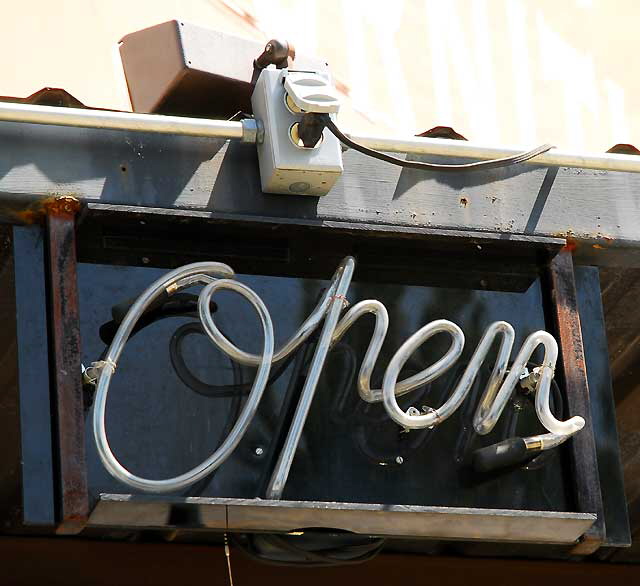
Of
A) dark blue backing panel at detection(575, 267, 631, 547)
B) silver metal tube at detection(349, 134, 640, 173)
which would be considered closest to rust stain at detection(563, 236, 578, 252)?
dark blue backing panel at detection(575, 267, 631, 547)

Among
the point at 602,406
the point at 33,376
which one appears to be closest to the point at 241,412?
the point at 33,376

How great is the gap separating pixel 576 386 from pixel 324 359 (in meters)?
0.86

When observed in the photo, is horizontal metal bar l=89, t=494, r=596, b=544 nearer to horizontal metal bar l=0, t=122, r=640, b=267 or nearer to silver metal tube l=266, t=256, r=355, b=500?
silver metal tube l=266, t=256, r=355, b=500

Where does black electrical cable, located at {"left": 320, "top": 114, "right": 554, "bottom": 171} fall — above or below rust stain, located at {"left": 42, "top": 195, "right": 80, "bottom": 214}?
above

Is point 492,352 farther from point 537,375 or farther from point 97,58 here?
point 97,58

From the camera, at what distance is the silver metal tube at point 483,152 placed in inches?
192

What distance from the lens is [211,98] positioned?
502 centimetres

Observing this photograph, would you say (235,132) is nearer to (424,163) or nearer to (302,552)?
(424,163)

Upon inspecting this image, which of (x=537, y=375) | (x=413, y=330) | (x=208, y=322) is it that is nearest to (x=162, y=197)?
(x=208, y=322)

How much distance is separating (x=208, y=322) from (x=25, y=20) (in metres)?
1.53

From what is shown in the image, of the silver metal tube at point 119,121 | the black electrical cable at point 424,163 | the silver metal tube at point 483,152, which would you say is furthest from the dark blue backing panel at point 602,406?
the silver metal tube at point 119,121

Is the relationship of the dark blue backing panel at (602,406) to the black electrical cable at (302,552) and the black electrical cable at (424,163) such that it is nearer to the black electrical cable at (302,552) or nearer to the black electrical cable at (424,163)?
the black electrical cable at (424,163)

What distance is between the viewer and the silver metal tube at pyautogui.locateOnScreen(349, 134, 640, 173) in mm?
4867

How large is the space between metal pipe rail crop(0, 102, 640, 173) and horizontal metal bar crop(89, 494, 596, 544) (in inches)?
44.3
